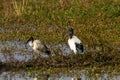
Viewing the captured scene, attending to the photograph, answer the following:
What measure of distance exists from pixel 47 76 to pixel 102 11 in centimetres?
757

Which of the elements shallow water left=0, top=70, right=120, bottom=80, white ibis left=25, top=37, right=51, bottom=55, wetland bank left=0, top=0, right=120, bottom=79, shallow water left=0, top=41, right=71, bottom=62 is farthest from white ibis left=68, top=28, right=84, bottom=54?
shallow water left=0, top=70, right=120, bottom=80

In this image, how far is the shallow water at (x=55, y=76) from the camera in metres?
12.3

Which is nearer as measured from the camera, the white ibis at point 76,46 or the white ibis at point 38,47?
the white ibis at point 76,46

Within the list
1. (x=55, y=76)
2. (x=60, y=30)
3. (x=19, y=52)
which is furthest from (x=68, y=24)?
(x=55, y=76)

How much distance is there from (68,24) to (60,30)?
3.44ft

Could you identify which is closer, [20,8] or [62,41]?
[62,41]

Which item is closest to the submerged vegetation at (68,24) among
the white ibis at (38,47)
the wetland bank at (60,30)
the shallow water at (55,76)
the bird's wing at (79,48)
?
the wetland bank at (60,30)

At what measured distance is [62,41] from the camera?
16234 millimetres

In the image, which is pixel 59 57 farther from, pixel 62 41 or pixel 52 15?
pixel 52 15

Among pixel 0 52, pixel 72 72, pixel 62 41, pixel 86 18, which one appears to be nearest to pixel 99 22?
pixel 86 18

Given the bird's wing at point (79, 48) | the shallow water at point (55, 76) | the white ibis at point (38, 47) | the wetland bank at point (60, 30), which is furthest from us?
the white ibis at point (38, 47)

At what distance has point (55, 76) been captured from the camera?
41.2 ft

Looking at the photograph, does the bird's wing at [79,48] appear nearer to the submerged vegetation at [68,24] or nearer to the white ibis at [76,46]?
the white ibis at [76,46]

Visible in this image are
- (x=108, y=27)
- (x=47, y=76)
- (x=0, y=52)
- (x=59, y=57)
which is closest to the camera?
(x=47, y=76)
